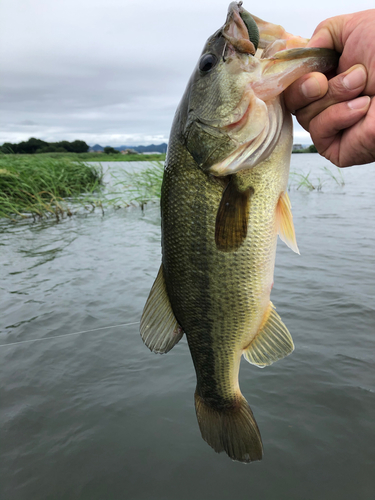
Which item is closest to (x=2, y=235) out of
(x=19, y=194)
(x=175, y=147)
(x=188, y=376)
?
(x=19, y=194)

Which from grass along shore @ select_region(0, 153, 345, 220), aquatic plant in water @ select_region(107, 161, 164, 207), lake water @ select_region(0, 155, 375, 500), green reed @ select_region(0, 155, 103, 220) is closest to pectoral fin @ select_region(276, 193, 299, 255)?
lake water @ select_region(0, 155, 375, 500)

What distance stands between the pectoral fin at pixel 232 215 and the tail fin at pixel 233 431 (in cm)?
100

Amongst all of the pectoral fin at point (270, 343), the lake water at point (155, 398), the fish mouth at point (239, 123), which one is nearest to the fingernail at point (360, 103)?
the fish mouth at point (239, 123)

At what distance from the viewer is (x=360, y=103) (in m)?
1.66

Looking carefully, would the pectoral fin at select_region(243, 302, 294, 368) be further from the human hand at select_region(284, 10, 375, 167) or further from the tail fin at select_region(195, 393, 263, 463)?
the human hand at select_region(284, 10, 375, 167)

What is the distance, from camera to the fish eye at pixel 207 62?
5.75ft

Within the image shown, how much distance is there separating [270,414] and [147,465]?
1.07m

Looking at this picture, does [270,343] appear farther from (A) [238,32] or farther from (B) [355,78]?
(A) [238,32]

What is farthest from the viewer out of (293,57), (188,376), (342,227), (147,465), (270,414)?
(342,227)

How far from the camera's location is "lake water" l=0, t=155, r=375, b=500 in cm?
257

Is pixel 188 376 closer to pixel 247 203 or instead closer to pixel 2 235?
pixel 247 203

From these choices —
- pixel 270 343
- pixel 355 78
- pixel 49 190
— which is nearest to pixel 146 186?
pixel 49 190

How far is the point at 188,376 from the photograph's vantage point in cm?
368

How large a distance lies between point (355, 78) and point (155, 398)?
9.48ft
